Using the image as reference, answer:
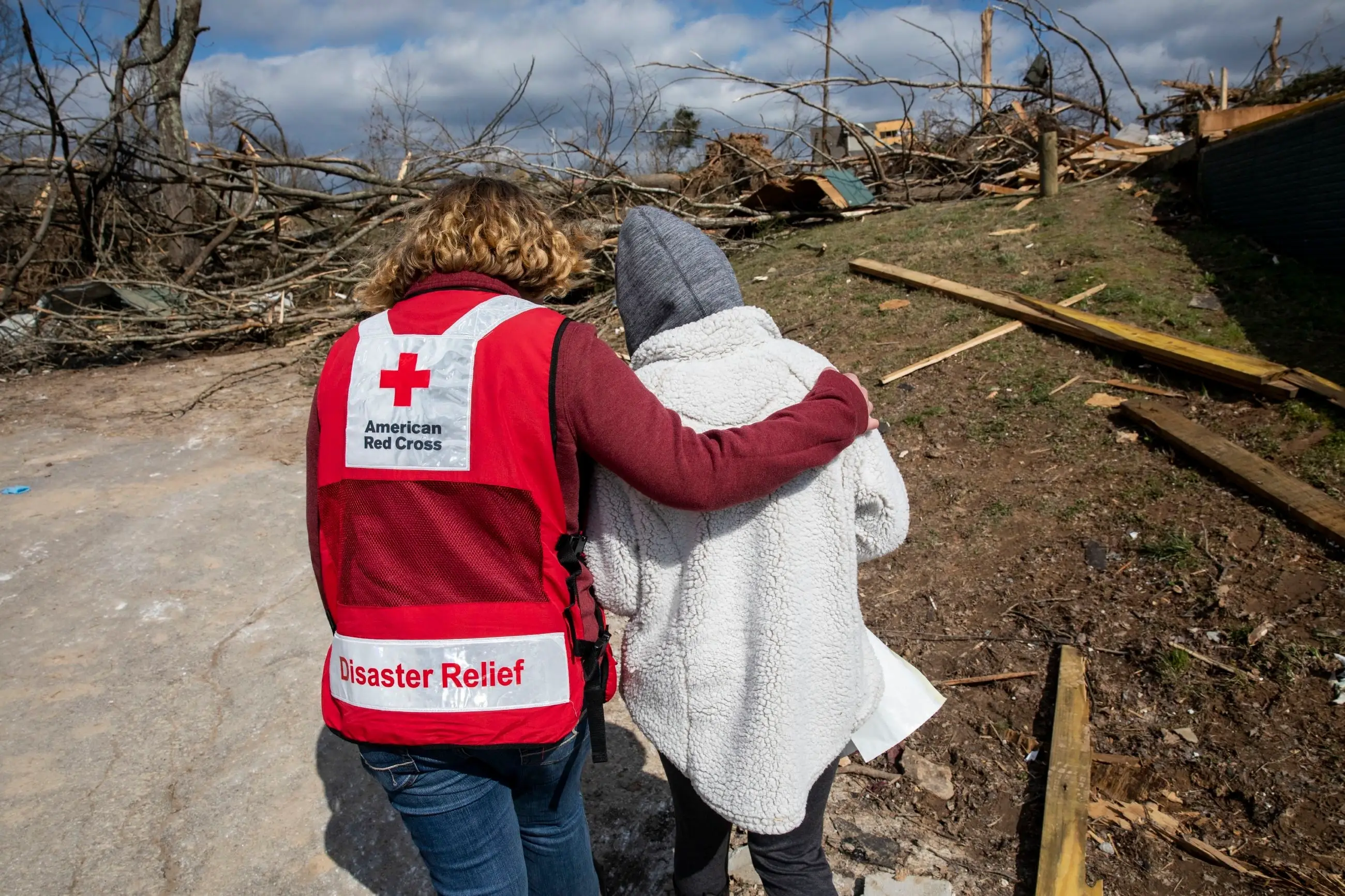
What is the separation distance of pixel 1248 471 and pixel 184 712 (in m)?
4.46

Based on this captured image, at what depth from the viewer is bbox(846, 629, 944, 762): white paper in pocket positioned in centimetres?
169

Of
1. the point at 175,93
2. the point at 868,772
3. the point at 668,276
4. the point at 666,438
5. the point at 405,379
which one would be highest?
the point at 175,93

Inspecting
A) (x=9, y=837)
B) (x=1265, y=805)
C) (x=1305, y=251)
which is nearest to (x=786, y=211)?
(x=1305, y=251)

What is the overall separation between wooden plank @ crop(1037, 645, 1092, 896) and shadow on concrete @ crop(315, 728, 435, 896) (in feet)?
5.66

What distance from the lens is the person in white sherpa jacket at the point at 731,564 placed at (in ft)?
4.68

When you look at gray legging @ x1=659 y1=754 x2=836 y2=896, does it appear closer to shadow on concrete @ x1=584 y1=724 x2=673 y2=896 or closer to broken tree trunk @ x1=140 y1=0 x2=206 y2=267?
shadow on concrete @ x1=584 y1=724 x2=673 y2=896

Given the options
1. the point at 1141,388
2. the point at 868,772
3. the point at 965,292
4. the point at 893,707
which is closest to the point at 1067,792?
the point at 868,772

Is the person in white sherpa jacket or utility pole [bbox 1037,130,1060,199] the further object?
utility pole [bbox 1037,130,1060,199]

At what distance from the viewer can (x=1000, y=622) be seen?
3.32 metres

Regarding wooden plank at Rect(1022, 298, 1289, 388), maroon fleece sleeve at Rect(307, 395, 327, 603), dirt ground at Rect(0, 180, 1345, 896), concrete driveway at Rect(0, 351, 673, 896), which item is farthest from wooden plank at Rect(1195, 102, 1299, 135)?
maroon fleece sleeve at Rect(307, 395, 327, 603)

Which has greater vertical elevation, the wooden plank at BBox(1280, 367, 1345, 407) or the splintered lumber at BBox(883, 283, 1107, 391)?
the splintered lumber at BBox(883, 283, 1107, 391)

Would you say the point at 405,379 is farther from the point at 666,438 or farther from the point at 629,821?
the point at 629,821

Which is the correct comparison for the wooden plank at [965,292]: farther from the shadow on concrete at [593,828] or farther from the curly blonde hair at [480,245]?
the curly blonde hair at [480,245]

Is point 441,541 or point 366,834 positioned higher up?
point 441,541
